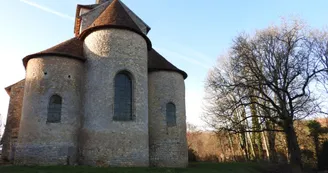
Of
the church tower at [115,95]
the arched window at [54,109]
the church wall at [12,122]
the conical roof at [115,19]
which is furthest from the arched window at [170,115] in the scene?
the church wall at [12,122]

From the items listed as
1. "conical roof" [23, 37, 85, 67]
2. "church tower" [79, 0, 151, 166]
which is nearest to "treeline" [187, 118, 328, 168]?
"church tower" [79, 0, 151, 166]

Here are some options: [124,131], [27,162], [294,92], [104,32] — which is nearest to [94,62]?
[104,32]

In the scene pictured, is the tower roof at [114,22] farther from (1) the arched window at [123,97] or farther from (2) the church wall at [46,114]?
(1) the arched window at [123,97]

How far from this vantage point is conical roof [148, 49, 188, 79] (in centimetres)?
1963

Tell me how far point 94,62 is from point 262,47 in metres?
11.9

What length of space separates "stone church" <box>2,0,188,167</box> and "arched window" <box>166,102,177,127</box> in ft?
0.23

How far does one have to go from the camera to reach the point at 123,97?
54.0 feet

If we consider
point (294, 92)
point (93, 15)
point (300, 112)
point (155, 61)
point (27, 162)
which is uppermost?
point (93, 15)

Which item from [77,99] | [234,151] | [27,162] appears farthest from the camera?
[234,151]

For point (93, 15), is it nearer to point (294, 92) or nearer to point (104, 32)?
point (104, 32)

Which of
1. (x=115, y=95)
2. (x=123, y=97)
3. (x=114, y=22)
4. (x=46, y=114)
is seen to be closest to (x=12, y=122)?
(x=46, y=114)

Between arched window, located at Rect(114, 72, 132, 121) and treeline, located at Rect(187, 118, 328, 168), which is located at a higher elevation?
arched window, located at Rect(114, 72, 132, 121)

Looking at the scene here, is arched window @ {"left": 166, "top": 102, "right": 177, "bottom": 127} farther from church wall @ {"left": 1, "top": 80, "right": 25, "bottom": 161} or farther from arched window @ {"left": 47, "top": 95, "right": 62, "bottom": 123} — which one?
church wall @ {"left": 1, "top": 80, "right": 25, "bottom": 161}

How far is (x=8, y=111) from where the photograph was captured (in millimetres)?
20188
